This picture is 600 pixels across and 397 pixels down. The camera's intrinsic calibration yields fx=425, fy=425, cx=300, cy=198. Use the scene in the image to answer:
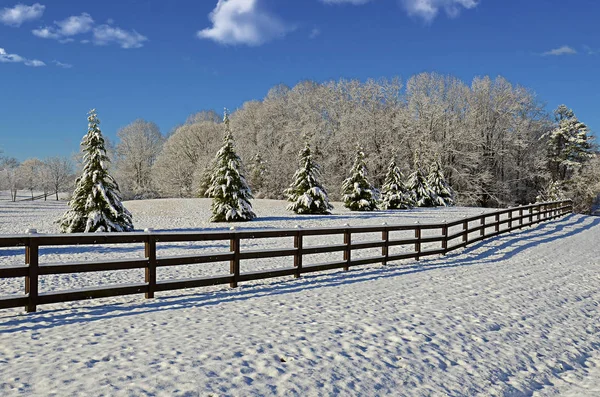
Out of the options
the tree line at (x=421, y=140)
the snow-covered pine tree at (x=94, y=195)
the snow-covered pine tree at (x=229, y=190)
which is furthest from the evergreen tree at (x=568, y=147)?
the snow-covered pine tree at (x=94, y=195)

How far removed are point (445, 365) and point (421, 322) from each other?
1.36 meters

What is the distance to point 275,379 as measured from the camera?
14.5 feet

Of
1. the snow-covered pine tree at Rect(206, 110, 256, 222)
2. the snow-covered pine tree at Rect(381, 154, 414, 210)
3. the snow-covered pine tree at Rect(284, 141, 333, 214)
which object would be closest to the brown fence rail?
the snow-covered pine tree at Rect(206, 110, 256, 222)

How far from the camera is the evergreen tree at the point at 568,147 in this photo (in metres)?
52.1

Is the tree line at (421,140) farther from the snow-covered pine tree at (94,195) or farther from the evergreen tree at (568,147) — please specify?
the snow-covered pine tree at (94,195)

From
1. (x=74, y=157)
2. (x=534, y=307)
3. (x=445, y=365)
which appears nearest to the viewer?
(x=445, y=365)

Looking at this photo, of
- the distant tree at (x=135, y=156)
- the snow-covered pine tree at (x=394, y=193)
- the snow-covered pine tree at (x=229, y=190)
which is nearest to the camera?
the snow-covered pine tree at (x=229, y=190)

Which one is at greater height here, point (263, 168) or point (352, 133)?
point (352, 133)

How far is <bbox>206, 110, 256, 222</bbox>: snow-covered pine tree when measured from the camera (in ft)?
86.9

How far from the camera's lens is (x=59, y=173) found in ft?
237

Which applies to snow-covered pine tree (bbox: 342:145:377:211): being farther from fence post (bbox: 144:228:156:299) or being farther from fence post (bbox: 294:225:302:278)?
fence post (bbox: 144:228:156:299)

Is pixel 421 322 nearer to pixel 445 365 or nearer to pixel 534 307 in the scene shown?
pixel 445 365

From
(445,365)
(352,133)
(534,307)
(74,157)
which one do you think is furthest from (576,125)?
(74,157)

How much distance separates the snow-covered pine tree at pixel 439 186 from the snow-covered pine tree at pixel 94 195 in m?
29.5
